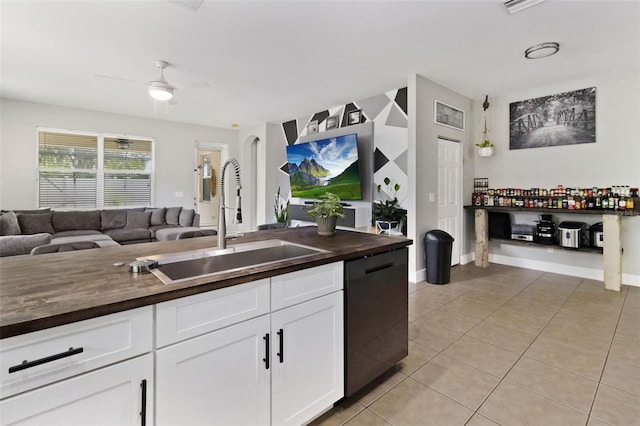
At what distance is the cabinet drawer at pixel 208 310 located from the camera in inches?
41.6

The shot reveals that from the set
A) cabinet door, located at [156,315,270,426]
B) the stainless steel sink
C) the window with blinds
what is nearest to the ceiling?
the window with blinds

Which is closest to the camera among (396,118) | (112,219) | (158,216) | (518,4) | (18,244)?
(518,4)

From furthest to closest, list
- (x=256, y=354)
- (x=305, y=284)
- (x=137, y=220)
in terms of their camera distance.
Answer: (x=137, y=220), (x=305, y=284), (x=256, y=354)

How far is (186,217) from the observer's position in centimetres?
596

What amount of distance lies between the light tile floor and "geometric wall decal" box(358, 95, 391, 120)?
9.40 feet

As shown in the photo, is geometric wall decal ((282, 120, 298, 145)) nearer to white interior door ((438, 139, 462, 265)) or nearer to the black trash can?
white interior door ((438, 139, 462, 265))

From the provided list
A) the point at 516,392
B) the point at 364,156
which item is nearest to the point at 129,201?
the point at 364,156

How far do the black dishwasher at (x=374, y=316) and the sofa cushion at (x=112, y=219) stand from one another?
5673mm

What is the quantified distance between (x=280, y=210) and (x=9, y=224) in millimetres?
4448

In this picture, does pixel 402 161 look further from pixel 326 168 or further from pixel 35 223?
pixel 35 223

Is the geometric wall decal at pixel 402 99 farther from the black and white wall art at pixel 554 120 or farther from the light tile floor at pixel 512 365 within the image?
the light tile floor at pixel 512 365

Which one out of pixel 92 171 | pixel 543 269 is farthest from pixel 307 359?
pixel 92 171

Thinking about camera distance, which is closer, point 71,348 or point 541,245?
point 71,348

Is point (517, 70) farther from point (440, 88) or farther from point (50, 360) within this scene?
point (50, 360)
